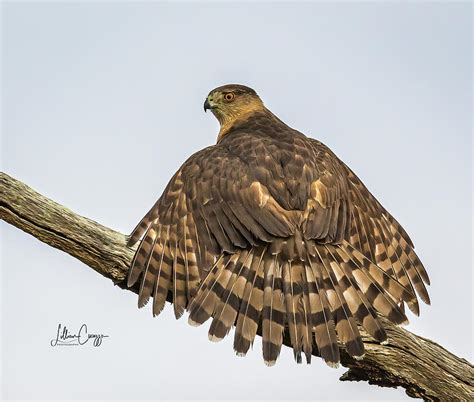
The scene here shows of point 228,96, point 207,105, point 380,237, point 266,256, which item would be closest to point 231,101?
point 228,96

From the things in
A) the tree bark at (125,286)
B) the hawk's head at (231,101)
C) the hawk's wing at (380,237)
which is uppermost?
the hawk's head at (231,101)

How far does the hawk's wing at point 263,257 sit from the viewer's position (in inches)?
276

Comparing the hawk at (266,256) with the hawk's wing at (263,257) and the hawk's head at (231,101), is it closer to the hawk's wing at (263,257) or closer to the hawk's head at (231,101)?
the hawk's wing at (263,257)

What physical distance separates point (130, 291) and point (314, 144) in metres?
2.30

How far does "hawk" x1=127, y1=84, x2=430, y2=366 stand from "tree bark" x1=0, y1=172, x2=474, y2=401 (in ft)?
0.62

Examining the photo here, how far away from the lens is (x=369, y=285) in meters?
7.34

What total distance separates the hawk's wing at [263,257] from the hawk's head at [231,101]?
2.28 meters

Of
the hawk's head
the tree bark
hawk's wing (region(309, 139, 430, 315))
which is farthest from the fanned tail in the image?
the hawk's head

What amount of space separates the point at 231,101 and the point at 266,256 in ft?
11.0

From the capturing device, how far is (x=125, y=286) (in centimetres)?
737

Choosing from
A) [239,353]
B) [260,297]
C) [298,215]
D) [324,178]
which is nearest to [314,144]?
[324,178]

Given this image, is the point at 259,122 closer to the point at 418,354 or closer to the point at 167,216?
the point at 167,216

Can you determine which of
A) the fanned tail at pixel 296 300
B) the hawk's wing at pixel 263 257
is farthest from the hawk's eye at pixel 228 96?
the fanned tail at pixel 296 300

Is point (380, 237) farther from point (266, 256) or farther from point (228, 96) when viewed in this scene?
point (228, 96)
